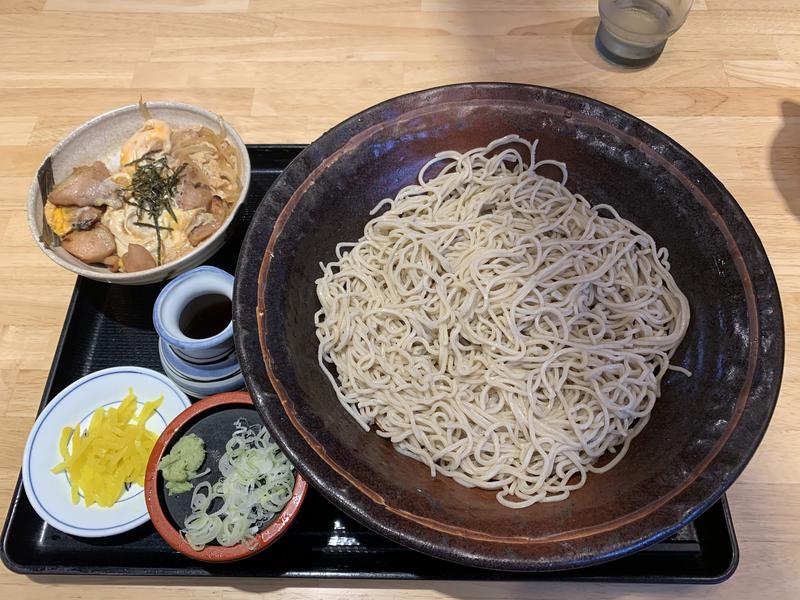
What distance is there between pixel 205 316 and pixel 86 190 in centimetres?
70

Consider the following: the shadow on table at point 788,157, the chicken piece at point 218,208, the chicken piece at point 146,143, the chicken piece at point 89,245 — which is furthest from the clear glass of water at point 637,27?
the chicken piece at point 89,245

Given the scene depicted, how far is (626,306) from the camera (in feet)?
5.78

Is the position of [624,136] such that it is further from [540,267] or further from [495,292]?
[495,292]

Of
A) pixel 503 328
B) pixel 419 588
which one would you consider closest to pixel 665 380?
pixel 503 328

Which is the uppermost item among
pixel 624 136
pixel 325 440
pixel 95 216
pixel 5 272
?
pixel 624 136

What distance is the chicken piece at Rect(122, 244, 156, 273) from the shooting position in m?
2.05

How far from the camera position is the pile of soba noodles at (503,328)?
1.63 m

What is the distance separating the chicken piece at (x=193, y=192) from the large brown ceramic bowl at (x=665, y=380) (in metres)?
0.55

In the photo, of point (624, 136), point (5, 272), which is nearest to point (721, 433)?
point (624, 136)

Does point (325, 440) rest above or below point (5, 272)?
above

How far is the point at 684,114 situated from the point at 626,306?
136 cm

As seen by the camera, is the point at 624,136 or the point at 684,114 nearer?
the point at 624,136

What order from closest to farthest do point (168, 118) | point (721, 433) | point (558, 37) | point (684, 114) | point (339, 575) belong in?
point (721, 433), point (339, 575), point (168, 118), point (684, 114), point (558, 37)

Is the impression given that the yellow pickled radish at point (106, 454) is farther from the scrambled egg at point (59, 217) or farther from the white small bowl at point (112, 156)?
the scrambled egg at point (59, 217)
